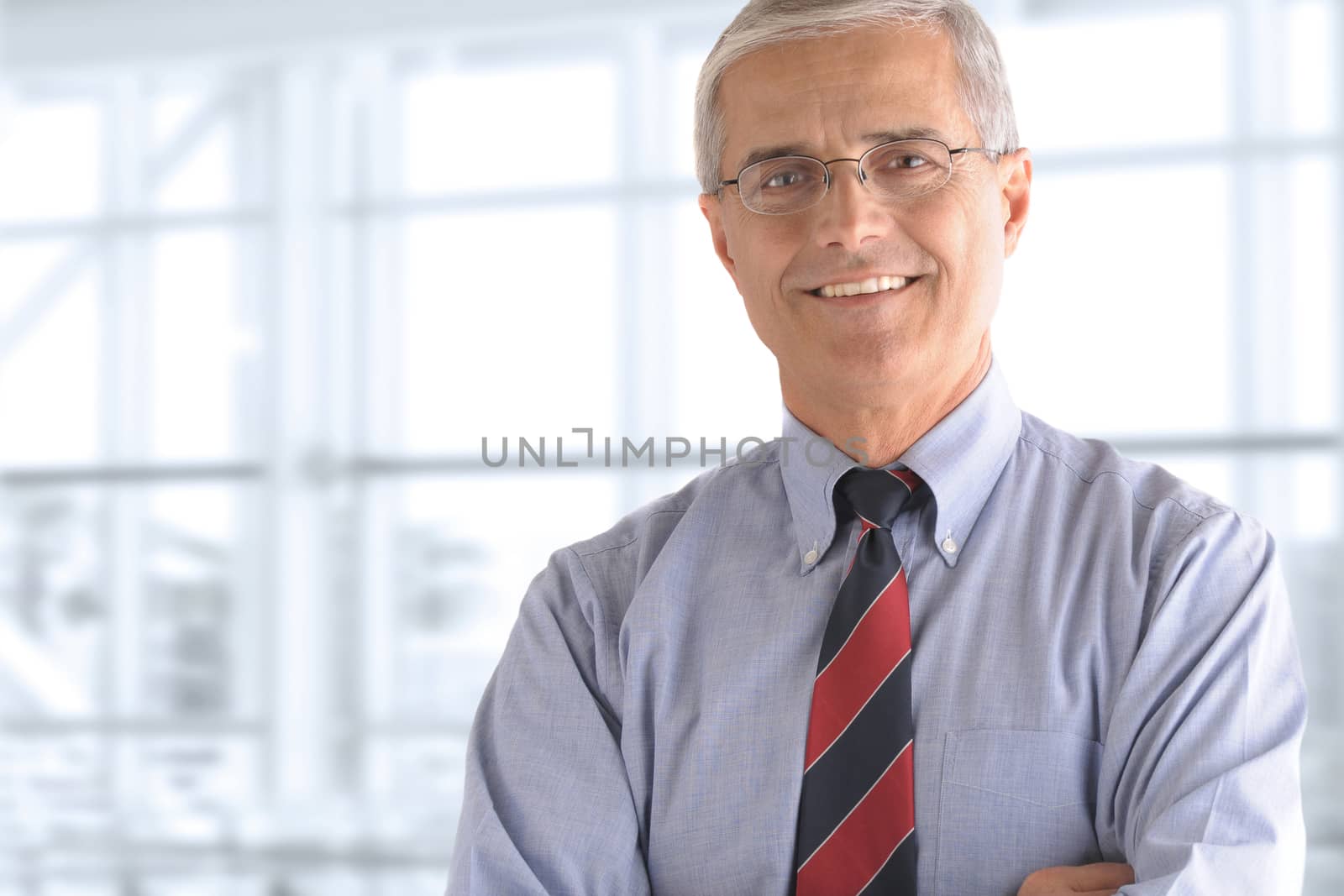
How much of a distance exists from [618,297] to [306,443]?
1.83 m

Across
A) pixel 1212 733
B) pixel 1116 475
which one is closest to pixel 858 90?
pixel 1116 475

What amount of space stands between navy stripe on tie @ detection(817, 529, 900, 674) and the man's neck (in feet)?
0.36

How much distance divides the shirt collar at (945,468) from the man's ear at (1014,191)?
183mm

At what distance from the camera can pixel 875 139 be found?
57.1 inches

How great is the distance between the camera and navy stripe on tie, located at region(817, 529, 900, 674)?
1.44 meters

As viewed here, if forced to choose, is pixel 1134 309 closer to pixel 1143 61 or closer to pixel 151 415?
pixel 1143 61

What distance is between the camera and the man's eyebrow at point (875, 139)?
4.75 feet

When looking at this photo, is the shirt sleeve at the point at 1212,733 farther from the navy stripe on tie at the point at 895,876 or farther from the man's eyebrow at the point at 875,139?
the man's eyebrow at the point at 875,139

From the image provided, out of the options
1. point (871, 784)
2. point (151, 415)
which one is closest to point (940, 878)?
point (871, 784)

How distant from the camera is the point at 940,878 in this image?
4.37 feet

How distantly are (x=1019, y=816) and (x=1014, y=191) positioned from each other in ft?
2.46

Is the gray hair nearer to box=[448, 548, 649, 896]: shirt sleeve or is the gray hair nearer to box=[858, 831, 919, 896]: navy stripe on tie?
box=[448, 548, 649, 896]: shirt sleeve

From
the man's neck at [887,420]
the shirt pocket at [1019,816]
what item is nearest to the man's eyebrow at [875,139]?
the man's neck at [887,420]

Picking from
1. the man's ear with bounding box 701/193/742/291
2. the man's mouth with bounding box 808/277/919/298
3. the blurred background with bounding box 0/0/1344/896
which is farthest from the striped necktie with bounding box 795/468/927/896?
the blurred background with bounding box 0/0/1344/896
